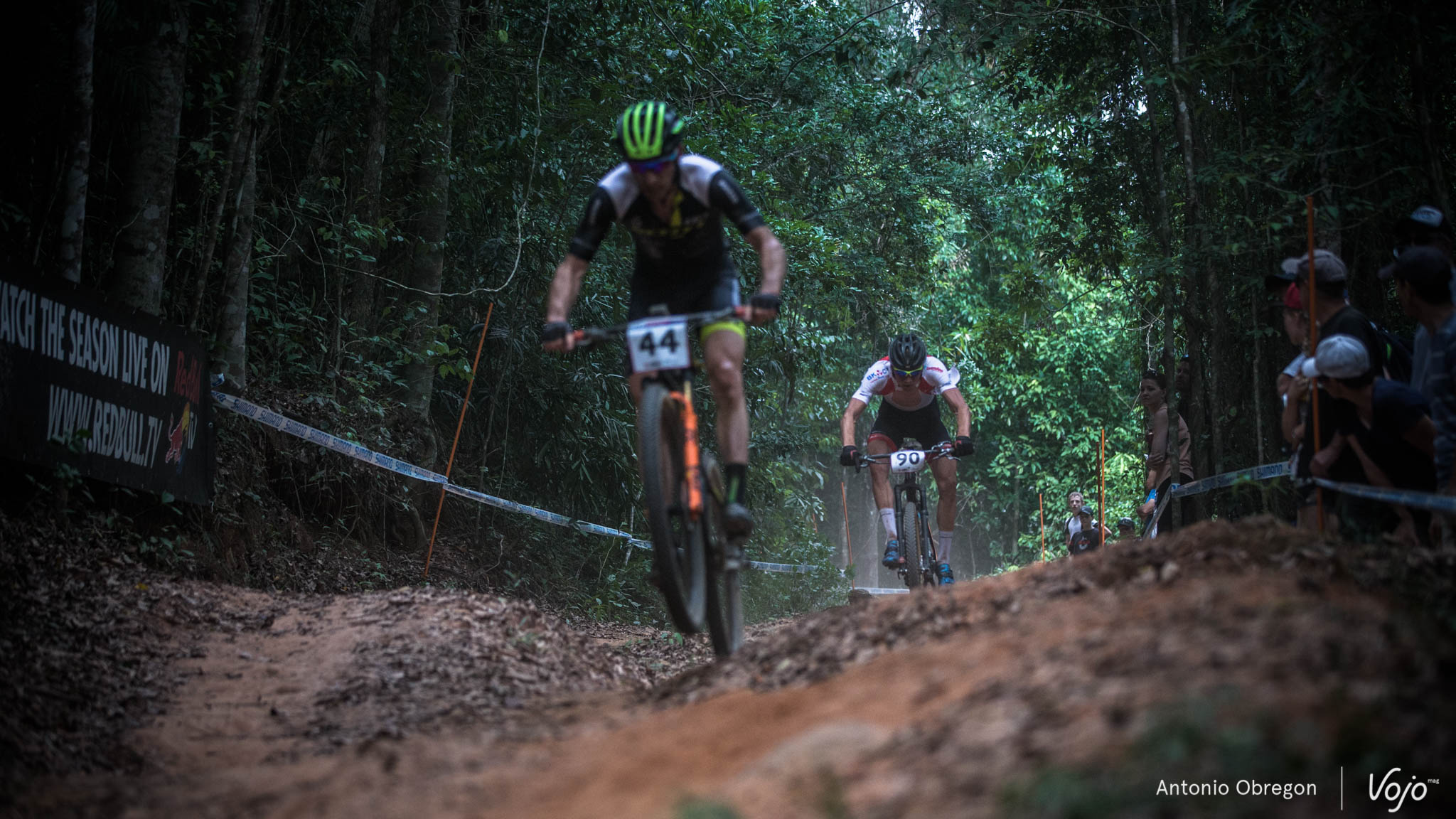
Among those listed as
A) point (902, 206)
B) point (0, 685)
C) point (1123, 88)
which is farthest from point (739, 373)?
point (902, 206)

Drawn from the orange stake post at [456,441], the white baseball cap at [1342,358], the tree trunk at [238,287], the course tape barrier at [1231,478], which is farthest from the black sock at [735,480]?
the tree trunk at [238,287]

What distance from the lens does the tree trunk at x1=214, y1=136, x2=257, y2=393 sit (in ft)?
27.0

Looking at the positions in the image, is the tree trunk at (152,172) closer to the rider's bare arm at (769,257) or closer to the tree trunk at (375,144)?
the tree trunk at (375,144)

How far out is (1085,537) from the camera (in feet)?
47.9

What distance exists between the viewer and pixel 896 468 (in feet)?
30.8

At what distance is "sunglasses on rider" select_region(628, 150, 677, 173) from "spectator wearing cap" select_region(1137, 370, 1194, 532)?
6402 mm

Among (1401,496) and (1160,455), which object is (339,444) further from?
(1160,455)

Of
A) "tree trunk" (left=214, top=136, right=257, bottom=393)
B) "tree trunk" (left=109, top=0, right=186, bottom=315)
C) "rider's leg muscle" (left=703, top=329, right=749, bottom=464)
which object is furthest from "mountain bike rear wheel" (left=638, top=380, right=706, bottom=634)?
"tree trunk" (left=214, top=136, right=257, bottom=393)

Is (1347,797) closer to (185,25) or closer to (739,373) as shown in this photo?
(739,373)

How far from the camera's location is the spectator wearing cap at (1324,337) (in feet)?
19.0

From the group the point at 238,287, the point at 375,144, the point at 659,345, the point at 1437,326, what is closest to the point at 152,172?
the point at 238,287

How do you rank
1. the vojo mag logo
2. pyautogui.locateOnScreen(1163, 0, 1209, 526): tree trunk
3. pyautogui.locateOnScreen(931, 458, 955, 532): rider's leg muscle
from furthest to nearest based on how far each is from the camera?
pyautogui.locateOnScreen(1163, 0, 1209, 526): tree trunk, pyautogui.locateOnScreen(931, 458, 955, 532): rider's leg muscle, the vojo mag logo

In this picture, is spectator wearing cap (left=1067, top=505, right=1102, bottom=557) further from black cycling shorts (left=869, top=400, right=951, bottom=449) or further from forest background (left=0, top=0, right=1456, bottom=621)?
black cycling shorts (left=869, top=400, right=951, bottom=449)

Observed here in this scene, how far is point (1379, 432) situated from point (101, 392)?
6.53m
